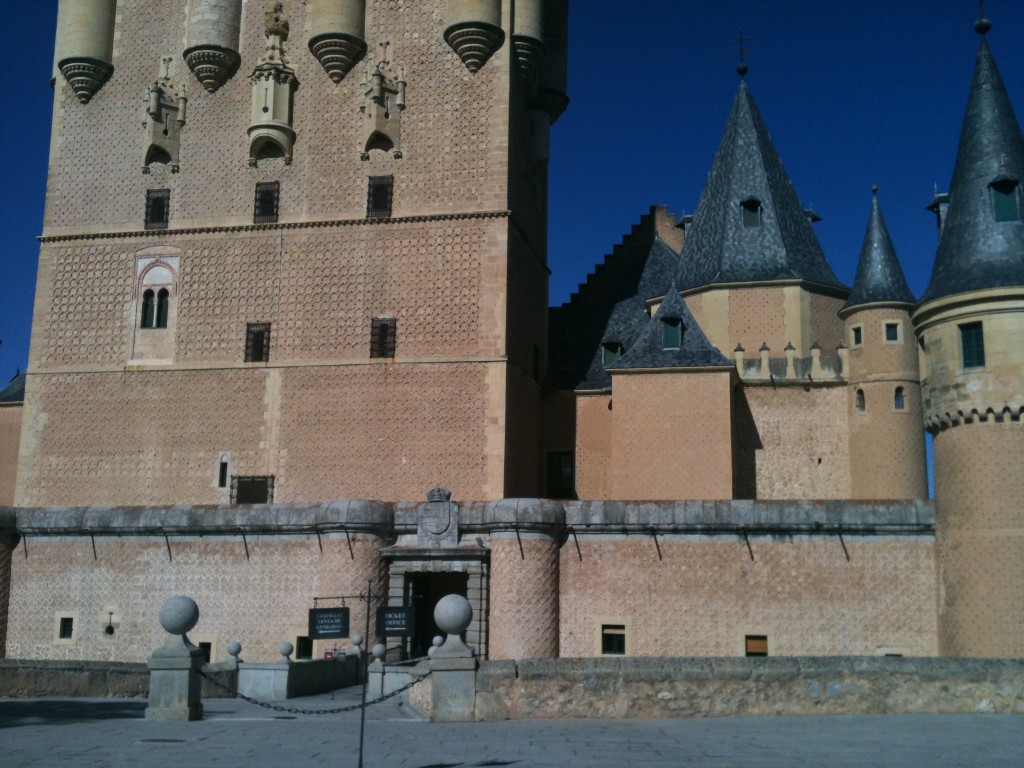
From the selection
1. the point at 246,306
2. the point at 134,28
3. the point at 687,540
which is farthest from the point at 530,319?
the point at 134,28

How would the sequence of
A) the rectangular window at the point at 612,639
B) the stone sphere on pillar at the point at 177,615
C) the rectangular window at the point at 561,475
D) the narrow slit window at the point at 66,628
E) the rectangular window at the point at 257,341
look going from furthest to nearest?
the rectangular window at the point at 561,475 < the rectangular window at the point at 257,341 < the narrow slit window at the point at 66,628 < the rectangular window at the point at 612,639 < the stone sphere on pillar at the point at 177,615

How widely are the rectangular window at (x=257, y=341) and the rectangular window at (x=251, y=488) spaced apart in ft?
9.65

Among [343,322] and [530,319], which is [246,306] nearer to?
[343,322]

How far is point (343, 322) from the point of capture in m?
28.1

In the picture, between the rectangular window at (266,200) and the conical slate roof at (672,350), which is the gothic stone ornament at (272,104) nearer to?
the rectangular window at (266,200)

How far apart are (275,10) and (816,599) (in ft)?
64.9

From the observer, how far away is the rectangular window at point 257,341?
28.4 metres

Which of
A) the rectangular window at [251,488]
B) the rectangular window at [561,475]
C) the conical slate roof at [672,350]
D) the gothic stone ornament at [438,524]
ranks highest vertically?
the conical slate roof at [672,350]

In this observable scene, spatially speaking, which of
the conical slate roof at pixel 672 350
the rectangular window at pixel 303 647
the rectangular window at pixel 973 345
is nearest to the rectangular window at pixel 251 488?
the rectangular window at pixel 303 647

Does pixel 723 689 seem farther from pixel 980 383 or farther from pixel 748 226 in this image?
pixel 748 226

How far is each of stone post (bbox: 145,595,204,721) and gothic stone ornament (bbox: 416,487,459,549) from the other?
351 inches

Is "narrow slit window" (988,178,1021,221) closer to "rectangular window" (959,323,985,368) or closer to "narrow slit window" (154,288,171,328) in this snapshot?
"rectangular window" (959,323,985,368)

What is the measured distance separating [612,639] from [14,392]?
23957 millimetres

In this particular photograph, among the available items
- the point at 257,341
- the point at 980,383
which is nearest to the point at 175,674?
the point at 980,383
